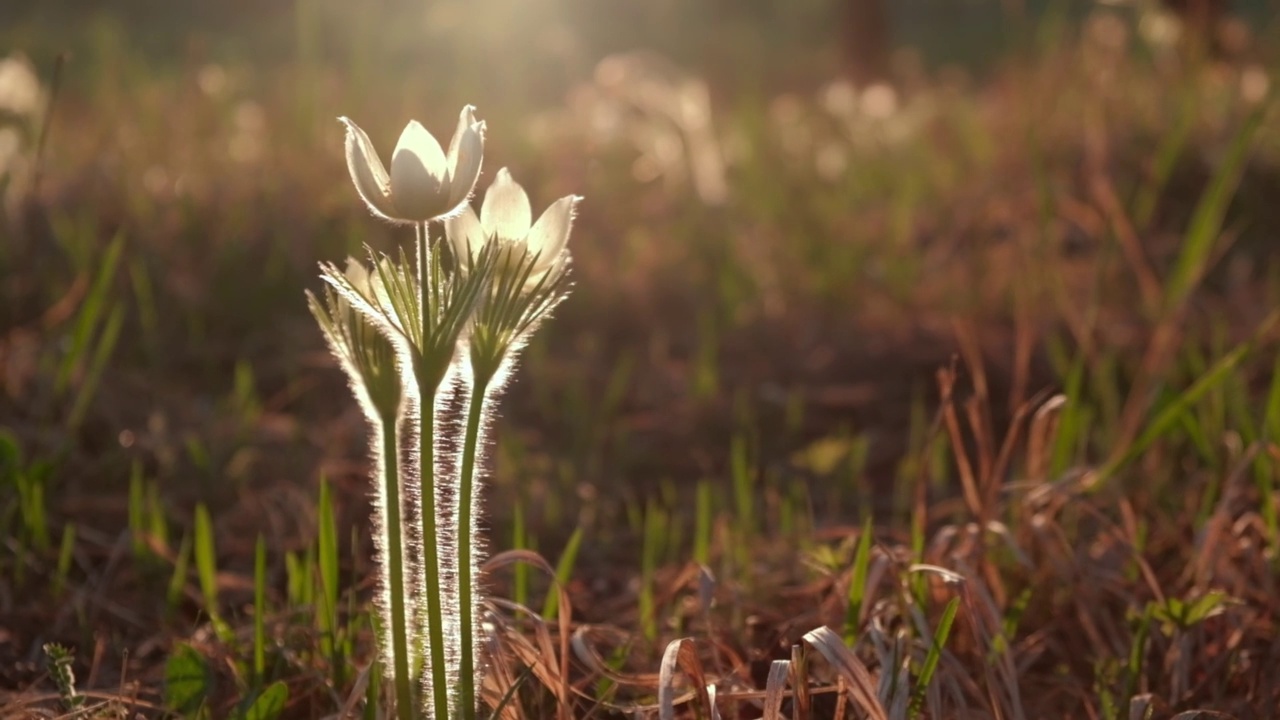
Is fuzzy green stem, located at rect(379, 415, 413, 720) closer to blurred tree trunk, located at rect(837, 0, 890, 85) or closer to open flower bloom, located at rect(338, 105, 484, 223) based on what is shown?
open flower bloom, located at rect(338, 105, 484, 223)

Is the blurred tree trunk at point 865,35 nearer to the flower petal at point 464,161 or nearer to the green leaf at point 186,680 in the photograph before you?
the green leaf at point 186,680

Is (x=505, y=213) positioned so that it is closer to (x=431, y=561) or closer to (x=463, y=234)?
(x=463, y=234)

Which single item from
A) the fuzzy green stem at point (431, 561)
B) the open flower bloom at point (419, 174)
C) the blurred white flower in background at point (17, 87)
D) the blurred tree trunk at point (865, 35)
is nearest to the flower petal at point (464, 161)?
the open flower bloom at point (419, 174)

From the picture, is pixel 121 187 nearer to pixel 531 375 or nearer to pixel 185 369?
pixel 185 369

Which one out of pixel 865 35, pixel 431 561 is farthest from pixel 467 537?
pixel 865 35

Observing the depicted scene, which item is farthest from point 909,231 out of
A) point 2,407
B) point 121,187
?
point 2,407
